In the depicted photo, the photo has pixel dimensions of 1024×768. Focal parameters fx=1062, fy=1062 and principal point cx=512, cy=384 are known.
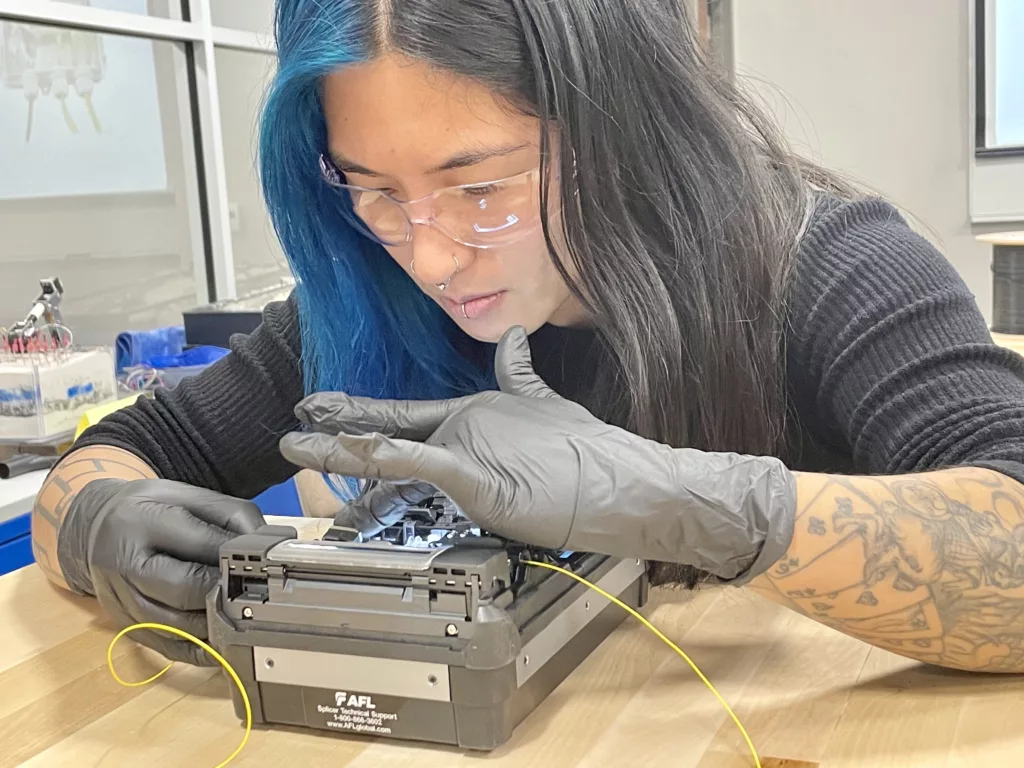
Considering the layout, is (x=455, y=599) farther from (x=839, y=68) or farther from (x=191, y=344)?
(x=839, y=68)

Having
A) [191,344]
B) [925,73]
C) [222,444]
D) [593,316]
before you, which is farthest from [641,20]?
[925,73]

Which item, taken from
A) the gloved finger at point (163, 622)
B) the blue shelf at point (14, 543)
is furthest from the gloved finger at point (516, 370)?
the blue shelf at point (14, 543)

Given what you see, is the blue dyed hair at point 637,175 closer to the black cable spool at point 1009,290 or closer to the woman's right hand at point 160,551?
the woman's right hand at point 160,551

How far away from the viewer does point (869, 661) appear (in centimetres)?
87

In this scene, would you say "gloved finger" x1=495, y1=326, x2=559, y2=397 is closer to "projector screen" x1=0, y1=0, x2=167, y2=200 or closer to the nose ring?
the nose ring

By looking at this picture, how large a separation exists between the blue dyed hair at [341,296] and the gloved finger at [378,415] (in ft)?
1.20

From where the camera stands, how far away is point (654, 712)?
79 cm

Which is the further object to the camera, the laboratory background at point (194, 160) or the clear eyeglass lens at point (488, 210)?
the laboratory background at point (194, 160)

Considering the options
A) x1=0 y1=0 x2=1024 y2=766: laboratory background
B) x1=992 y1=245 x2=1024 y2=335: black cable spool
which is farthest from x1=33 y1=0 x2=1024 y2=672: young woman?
x1=992 y1=245 x2=1024 y2=335: black cable spool

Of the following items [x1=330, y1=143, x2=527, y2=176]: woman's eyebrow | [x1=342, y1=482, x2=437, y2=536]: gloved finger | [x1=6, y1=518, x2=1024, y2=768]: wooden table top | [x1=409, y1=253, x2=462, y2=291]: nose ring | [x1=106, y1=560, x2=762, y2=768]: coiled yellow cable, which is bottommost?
[x1=6, y1=518, x2=1024, y2=768]: wooden table top

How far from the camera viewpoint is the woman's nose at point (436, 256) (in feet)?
3.27

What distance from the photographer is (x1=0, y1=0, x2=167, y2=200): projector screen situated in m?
2.40

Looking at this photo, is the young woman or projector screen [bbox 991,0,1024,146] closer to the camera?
the young woman

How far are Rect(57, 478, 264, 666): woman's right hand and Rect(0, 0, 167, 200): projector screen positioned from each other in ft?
5.46
